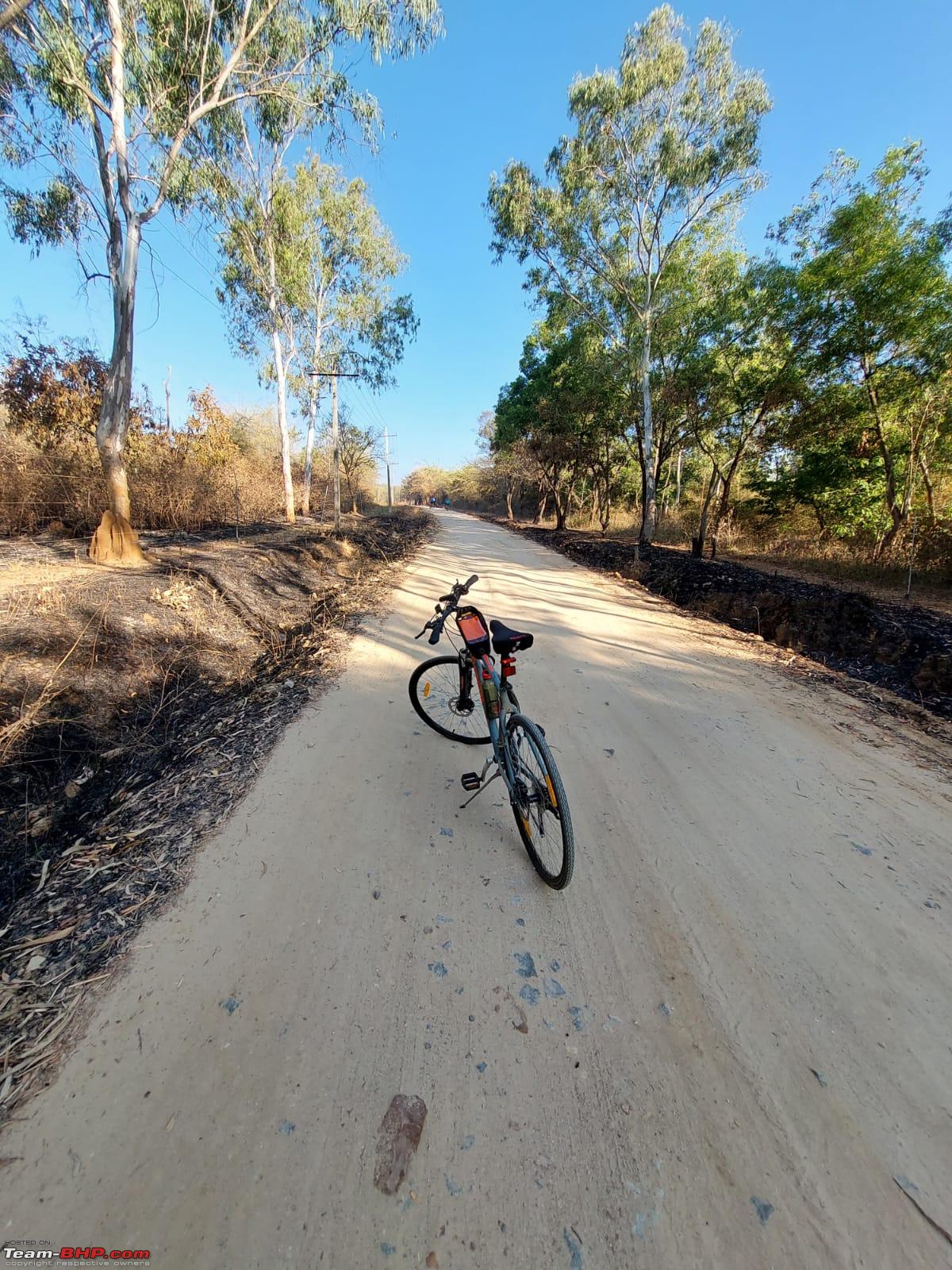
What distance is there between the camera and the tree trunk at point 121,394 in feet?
19.5

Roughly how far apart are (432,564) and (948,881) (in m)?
9.27

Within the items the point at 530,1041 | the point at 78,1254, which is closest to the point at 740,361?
the point at 530,1041

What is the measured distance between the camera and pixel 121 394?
6.07m

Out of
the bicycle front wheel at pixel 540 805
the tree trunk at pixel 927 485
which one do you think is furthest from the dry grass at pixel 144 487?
the tree trunk at pixel 927 485

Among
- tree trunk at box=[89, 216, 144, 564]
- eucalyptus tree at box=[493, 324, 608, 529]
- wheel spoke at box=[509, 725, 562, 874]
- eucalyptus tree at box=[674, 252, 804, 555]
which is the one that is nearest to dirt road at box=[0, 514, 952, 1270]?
wheel spoke at box=[509, 725, 562, 874]

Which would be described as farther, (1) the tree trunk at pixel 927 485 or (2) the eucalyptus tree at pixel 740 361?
(2) the eucalyptus tree at pixel 740 361

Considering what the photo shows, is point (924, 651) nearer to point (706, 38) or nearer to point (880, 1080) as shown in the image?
point (880, 1080)

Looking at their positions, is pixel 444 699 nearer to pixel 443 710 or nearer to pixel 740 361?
pixel 443 710

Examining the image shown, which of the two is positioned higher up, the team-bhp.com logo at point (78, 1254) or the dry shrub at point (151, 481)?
the dry shrub at point (151, 481)

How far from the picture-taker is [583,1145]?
49.2 inches

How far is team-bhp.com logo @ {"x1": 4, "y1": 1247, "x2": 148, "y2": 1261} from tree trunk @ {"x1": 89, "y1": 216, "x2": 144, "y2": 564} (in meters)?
6.32

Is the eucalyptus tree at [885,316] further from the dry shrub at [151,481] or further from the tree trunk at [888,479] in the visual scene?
the dry shrub at [151,481]

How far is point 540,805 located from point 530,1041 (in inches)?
31.5

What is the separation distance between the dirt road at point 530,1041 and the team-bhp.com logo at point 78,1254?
20 millimetres
